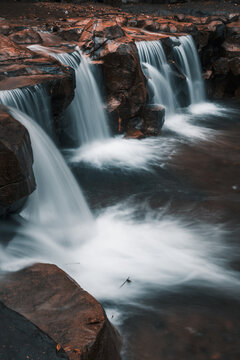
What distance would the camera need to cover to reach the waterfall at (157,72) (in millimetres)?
11914

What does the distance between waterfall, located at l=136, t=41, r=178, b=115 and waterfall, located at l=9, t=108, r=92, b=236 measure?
579 centimetres

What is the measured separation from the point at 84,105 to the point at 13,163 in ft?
18.2

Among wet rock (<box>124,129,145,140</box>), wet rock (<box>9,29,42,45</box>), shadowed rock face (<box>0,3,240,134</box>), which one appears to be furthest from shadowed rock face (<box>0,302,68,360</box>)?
wet rock (<box>9,29,42,45</box>)

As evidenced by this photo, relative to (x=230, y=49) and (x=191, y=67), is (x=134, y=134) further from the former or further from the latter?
(x=230, y=49)

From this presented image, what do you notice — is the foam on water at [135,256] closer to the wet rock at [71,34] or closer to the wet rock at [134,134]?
the wet rock at [134,134]

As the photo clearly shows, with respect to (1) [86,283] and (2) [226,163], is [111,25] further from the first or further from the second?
(1) [86,283]

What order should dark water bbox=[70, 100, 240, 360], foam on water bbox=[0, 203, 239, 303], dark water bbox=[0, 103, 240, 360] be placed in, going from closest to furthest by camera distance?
dark water bbox=[70, 100, 240, 360], dark water bbox=[0, 103, 240, 360], foam on water bbox=[0, 203, 239, 303]

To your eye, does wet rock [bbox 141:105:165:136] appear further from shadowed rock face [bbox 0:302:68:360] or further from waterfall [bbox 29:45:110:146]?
shadowed rock face [bbox 0:302:68:360]

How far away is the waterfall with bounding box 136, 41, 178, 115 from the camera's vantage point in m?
11.9

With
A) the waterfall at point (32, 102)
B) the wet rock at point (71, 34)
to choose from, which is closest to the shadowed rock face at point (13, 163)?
the waterfall at point (32, 102)

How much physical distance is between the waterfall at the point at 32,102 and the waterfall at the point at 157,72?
470 centimetres

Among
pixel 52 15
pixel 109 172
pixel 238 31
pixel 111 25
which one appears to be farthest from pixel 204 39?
pixel 109 172

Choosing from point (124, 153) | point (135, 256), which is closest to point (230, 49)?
point (124, 153)

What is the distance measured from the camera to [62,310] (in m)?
3.16
